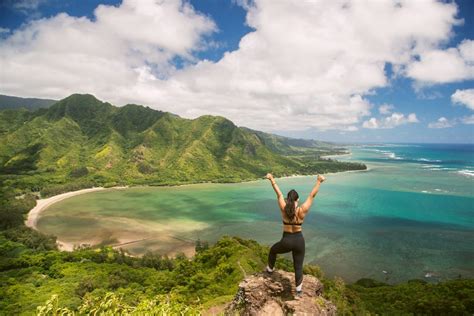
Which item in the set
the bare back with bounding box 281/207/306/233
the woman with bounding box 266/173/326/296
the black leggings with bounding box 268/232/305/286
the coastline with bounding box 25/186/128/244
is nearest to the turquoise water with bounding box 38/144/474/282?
the coastline with bounding box 25/186/128/244

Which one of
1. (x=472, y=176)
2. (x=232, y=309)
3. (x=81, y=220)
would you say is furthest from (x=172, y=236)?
(x=472, y=176)

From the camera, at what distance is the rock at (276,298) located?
9445 mm

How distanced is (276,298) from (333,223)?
95.4m

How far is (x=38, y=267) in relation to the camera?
65000mm

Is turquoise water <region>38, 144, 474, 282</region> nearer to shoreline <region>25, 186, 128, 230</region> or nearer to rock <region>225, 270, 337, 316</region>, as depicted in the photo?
shoreline <region>25, 186, 128, 230</region>

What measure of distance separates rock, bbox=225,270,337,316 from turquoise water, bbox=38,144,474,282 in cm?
5649

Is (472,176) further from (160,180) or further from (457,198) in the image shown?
(160,180)

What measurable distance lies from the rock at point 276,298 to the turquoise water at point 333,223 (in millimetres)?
56491

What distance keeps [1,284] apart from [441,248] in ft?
315

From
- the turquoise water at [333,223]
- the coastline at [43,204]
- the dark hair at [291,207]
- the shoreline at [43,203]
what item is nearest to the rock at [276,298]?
the dark hair at [291,207]

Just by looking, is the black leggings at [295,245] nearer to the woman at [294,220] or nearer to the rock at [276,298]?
the woman at [294,220]

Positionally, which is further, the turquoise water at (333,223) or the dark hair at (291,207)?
the turquoise water at (333,223)

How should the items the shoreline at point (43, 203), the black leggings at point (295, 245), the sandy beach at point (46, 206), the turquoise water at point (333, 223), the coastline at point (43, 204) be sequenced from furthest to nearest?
1. the shoreline at point (43, 203)
2. the coastline at point (43, 204)
3. the sandy beach at point (46, 206)
4. the turquoise water at point (333, 223)
5. the black leggings at point (295, 245)

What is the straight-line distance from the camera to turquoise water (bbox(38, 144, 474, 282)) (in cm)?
6769
